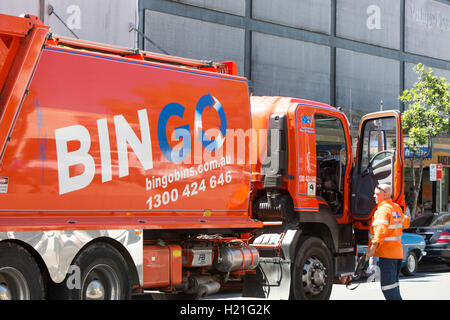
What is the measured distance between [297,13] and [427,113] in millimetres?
5892

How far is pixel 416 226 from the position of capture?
20.4 meters

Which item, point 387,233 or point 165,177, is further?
point 387,233

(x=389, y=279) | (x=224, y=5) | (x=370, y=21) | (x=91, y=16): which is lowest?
(x=389, y=279)

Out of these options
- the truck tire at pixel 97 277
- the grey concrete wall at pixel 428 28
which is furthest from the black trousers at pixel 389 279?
the grey concrete wall at pixel 428 28

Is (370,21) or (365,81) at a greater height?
(370,21)

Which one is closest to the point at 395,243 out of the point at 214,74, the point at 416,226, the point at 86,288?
the point at 214,74

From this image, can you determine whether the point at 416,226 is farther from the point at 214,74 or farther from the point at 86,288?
the point at 86,288

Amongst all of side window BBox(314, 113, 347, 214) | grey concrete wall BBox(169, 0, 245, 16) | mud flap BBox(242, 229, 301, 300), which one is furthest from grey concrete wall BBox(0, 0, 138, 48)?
mud flap BBox(242, 229, 301, 300)

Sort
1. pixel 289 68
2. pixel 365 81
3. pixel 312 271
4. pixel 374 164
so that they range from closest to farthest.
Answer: pixel 312 271 < pixel 374 164 < pixel 289 68 < pixel 365 81

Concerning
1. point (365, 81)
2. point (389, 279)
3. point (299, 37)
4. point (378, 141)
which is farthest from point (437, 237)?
point (365, 81)

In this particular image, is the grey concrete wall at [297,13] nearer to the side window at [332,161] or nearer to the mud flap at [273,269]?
the side window at [332,161]

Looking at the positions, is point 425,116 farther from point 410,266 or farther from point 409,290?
point 409,290

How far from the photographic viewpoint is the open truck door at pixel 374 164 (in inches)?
479

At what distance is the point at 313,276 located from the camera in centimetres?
1144
